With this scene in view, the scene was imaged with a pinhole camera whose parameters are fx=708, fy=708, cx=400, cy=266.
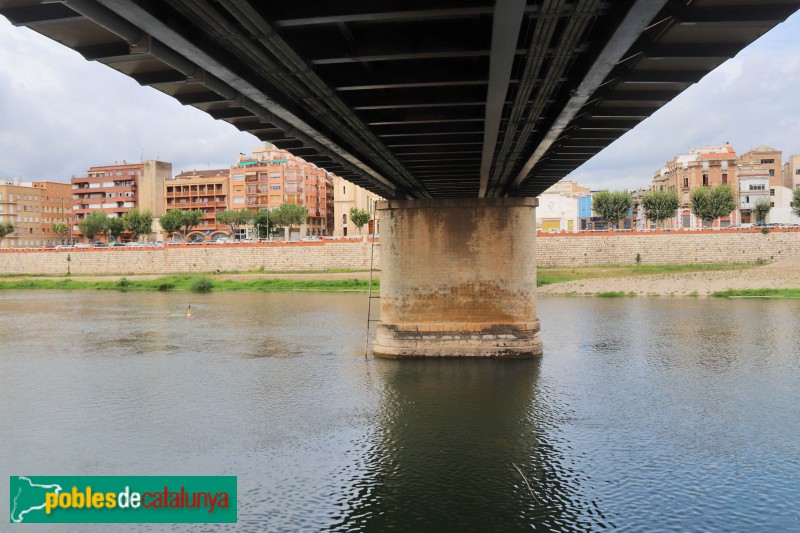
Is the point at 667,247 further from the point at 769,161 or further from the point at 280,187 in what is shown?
the point at 280,187

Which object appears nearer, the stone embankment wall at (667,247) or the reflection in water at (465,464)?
the reflection in water at (465,464)

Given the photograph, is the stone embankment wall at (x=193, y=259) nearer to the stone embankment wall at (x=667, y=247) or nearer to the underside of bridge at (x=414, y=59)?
the stone embankment wall at (x=667, y=247)

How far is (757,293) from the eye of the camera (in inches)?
1599

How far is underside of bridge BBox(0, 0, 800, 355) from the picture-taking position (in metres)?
6.08

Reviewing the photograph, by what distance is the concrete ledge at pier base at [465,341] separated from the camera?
19.7 meters

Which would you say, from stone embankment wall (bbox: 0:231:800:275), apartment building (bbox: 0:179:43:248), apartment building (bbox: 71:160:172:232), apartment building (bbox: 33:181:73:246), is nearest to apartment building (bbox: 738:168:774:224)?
stone embankment wall (bbox: 0:231:800:275)

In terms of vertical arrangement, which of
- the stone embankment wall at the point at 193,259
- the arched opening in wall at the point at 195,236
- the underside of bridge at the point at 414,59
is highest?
the underside of bridge at the point at 414,59

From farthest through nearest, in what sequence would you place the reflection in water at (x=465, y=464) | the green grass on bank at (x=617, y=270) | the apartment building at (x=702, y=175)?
the apartment building at (x=702, y=175)
the green grass on bank at (x=617, y=270)
the reflection in water at (x=465, y=464)

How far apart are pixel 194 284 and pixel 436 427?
43349 millimetres

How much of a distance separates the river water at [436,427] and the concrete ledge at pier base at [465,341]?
477 mm

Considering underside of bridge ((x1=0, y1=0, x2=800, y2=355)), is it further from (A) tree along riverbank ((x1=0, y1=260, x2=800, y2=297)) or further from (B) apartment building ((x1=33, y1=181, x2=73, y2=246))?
(B) apartment building ((x1=33, y1=181, x2=73, y2=246))

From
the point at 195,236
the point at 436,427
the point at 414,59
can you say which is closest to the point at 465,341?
the point at 436,427

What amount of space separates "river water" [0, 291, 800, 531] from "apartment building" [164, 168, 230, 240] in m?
61.3

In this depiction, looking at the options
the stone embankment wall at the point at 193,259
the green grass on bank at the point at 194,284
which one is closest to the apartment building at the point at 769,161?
the stone embankment wall at the point at 193,259
